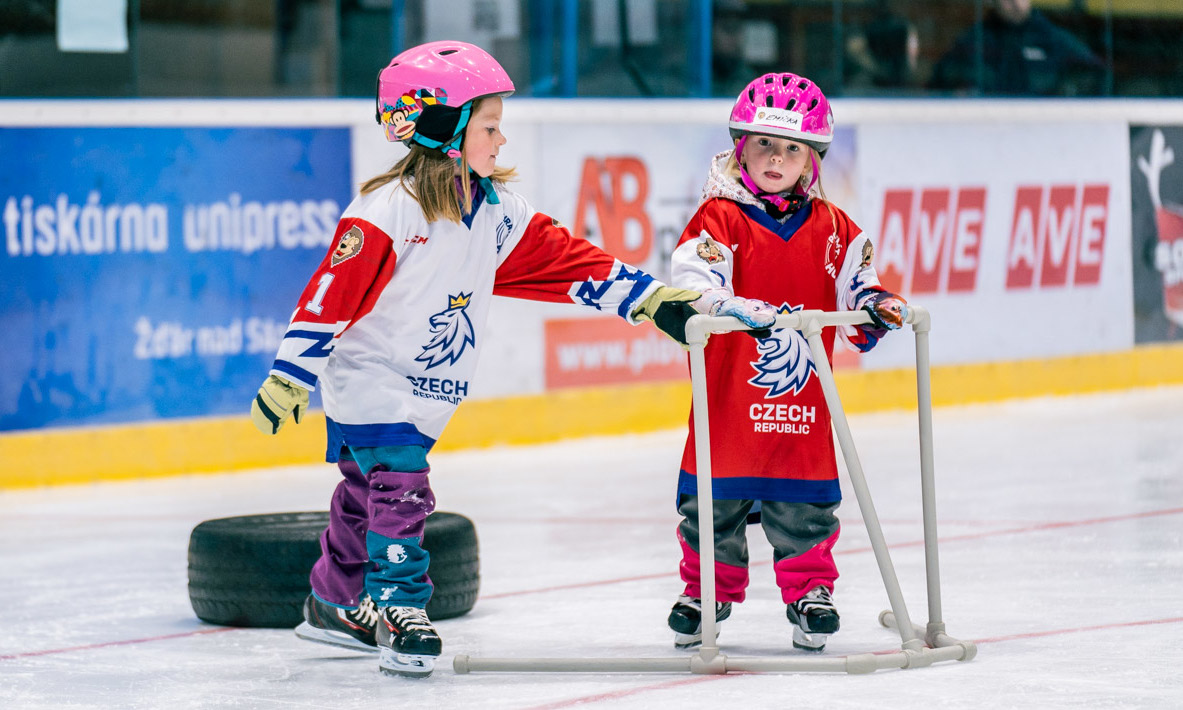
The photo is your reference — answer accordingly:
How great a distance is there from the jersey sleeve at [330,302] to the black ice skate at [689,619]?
3.16ft

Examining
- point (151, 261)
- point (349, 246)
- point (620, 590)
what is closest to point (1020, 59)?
point (151, 261)

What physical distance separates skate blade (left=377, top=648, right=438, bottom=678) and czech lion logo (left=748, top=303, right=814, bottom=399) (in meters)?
0.91

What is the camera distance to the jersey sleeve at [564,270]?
4047 mm

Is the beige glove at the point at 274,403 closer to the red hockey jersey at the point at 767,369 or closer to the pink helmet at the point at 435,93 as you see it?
the pink helmet at the point at 435,93

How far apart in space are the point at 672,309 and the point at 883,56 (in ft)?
21.5

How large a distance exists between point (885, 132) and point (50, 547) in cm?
545

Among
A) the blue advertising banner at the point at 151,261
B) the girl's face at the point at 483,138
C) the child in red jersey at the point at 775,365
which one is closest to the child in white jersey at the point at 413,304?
the girl's face at the point at 483,138

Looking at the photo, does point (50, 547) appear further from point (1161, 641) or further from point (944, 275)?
point (944, 275)

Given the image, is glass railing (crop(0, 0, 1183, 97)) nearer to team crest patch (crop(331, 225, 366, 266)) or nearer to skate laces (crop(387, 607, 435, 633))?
team crest patch (crop(331, 225, 366, 266))

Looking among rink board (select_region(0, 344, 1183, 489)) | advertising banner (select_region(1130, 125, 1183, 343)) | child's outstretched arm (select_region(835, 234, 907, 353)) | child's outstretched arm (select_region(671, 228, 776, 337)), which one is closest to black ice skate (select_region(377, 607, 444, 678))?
child's outstretched arm (select_region(671, 228, 776, 337))

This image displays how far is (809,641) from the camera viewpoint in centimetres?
403

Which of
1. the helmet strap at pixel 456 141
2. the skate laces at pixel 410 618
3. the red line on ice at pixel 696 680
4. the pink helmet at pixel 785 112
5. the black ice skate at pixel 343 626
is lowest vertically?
the red line on ice at pixel 696 680

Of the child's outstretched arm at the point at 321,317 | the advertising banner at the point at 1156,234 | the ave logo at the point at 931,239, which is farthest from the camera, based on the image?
the advertising banner at the point at 1156,234

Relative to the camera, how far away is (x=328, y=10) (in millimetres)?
8328
